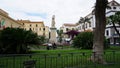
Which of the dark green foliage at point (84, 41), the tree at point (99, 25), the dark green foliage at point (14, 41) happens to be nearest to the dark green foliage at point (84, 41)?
the dark green foliage at point (84, 41)

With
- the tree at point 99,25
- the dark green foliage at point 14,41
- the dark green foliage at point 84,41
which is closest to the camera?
the tree at point 99,25

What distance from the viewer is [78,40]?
32906 millimetres

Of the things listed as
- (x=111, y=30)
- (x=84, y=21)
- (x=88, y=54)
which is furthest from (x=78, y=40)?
(x=84, y=21)

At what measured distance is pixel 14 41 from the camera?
19.4 m

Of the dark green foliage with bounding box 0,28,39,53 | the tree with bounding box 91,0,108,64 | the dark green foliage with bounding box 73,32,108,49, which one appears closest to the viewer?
the tree with bounding box 91,0,108,64

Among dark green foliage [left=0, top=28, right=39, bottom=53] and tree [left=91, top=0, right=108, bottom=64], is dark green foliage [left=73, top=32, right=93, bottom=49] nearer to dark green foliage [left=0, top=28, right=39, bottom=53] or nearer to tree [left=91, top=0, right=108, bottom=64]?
dark green foliage [left=0, top=28, right=39, bottom=53]

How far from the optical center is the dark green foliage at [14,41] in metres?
19.3

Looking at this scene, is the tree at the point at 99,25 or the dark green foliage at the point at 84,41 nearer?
the tree at the point at 99,25

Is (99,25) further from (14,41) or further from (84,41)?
(84,41)

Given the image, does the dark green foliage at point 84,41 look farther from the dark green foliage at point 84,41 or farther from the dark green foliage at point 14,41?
the dark green foliage at point 14,41

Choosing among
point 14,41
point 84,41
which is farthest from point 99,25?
point 84,41

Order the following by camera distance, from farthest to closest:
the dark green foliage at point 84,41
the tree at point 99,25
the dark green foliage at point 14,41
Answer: the dark green foliage at point 84,41, the dark green foliage at point 14,41, the tree at point 99,25

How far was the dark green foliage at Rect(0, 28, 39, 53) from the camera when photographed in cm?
1928

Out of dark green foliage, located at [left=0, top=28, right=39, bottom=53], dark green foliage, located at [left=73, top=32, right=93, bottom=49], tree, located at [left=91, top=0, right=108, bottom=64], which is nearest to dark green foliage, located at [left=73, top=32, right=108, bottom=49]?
dark green foliage, located at [left=73, top=32, right=93, bottom=49]
